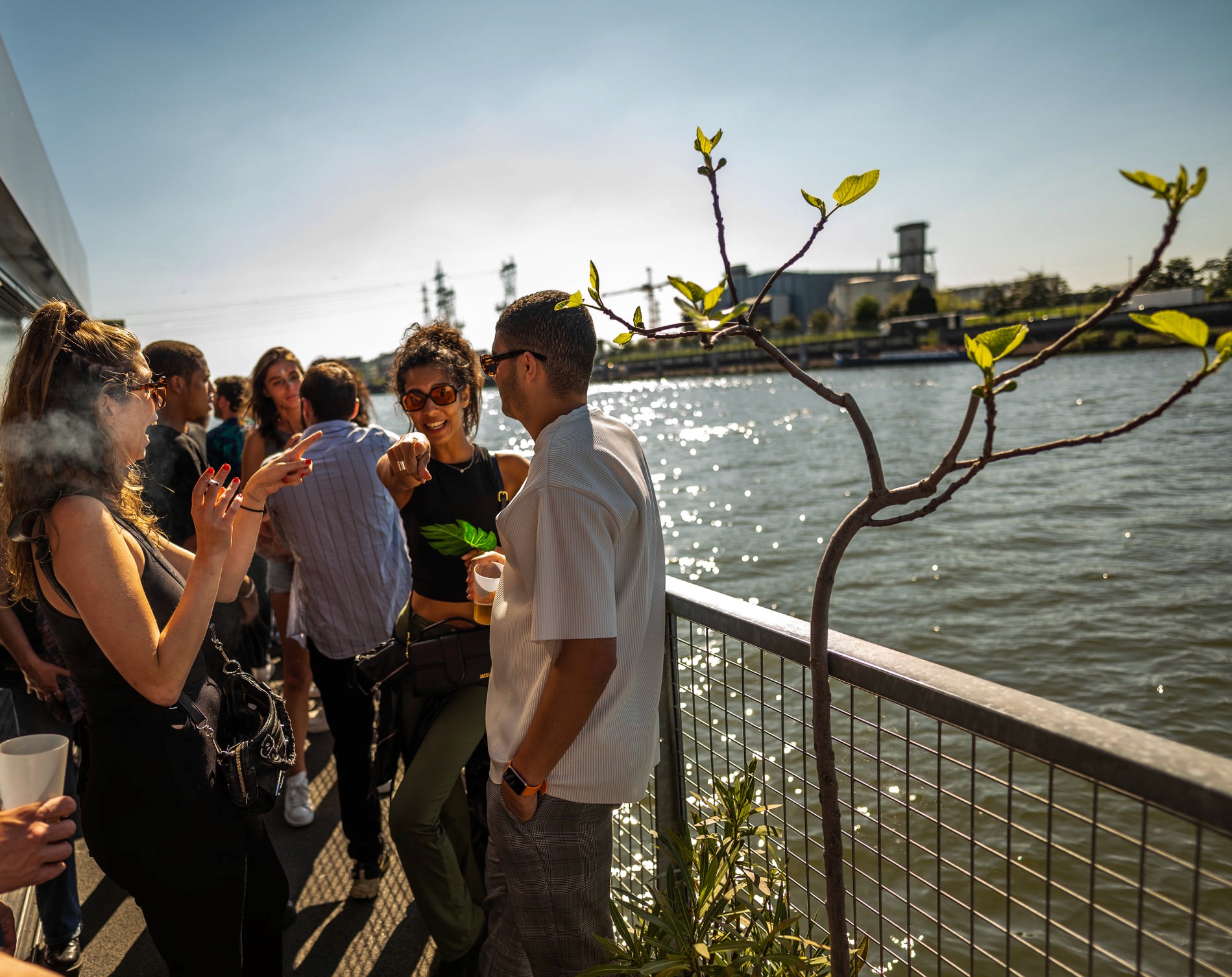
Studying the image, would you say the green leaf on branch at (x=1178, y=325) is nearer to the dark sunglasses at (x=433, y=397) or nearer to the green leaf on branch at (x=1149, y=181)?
the green leaf on branch at (x=1149, y=181)

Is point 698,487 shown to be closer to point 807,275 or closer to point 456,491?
point 456,491

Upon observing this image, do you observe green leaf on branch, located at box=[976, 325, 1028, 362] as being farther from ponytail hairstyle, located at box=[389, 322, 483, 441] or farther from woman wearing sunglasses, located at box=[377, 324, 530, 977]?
ponytail hairstyle, located at box=[389, 322, 483, 441]

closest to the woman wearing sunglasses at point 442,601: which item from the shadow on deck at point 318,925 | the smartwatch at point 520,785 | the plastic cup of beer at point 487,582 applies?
the plastic cup of beer at point 487,582

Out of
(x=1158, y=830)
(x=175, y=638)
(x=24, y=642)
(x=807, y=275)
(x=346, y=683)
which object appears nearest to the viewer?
(x=1158, y=830)

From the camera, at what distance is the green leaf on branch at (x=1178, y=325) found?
901 mm

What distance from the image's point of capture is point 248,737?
2.14 m

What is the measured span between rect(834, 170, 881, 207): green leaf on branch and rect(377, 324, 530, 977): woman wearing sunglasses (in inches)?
59.2

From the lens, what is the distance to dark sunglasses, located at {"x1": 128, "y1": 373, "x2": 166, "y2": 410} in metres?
2.05

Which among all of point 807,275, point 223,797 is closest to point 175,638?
point 223,797

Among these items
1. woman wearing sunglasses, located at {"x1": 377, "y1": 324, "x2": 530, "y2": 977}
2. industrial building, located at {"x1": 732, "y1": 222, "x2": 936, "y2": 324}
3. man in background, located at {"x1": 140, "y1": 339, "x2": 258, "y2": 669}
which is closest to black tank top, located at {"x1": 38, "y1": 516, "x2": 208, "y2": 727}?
woman wearing sunglasses, located at {"x1": 377, "y1": 324, "x2": 530, "y2": 977}

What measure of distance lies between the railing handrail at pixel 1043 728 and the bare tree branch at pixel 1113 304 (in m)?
0.45

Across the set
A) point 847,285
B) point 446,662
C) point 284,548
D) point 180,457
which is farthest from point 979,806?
point 847,285

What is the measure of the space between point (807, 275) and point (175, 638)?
135608 millimetres

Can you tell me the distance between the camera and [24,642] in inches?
117
